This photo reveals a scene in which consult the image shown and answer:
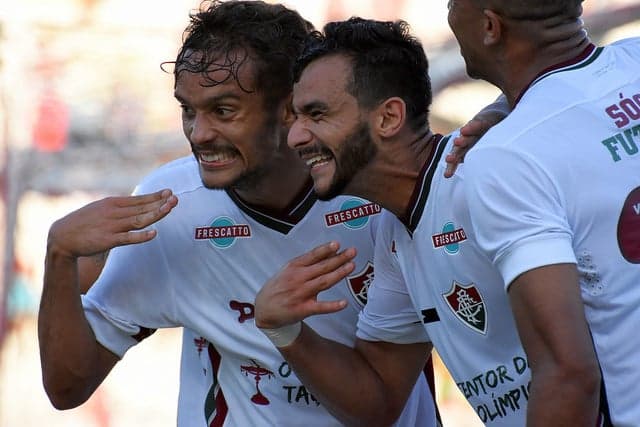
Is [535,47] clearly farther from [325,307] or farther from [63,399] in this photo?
[63,399]

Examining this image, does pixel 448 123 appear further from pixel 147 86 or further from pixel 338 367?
pixel 338 367

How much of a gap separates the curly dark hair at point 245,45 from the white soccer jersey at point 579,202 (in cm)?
124

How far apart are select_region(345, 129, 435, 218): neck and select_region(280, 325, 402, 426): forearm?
449 mm

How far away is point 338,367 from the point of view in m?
3.63

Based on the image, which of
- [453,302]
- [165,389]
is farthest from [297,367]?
[165,389]

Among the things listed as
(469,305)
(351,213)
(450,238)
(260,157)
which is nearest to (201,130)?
(260,157)

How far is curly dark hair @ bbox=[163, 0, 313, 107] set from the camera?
3811 millimetres

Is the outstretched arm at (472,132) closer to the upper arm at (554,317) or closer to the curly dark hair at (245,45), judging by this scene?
the upper arm at (554,317)

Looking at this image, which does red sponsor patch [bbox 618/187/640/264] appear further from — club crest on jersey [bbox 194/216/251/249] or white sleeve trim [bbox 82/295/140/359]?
white sleeve trim [bbox 82/295/140/359]

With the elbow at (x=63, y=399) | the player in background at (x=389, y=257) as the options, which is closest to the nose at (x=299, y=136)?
the player in background at (x=389, y=257)

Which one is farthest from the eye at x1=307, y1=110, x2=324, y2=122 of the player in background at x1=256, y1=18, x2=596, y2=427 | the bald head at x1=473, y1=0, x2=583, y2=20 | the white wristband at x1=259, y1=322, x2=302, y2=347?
the bald head at x1=473, y1=0, x2=583, y2=20

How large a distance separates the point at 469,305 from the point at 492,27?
2.39 feet

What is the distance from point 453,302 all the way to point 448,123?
166 inches

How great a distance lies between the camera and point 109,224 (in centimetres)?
362
